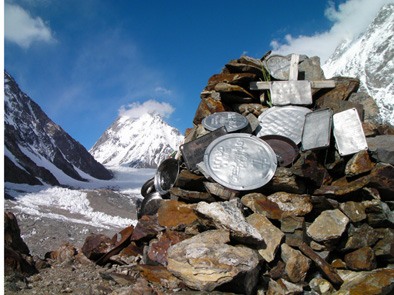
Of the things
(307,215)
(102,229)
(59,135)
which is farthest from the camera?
(59,135)

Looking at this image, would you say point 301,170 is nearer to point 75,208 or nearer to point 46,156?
point 75,208

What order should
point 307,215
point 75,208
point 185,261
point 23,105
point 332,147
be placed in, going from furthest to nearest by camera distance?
point 23,105
point 75,208
point 332,147
point 307,215
point 185,261

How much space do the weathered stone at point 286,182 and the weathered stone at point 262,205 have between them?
299mm

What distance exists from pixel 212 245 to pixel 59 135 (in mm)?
149119

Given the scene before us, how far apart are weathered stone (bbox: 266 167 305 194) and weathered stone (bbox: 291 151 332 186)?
0.11 m

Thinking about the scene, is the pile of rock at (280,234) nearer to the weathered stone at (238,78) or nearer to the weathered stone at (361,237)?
the weathered stone at (361,237)

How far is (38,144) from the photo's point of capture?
116500 mm

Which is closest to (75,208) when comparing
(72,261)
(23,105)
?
(72,261)

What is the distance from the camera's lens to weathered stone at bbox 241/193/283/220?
5.68 metres

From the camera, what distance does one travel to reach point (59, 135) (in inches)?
5659

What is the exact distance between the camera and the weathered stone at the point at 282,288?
480 cm

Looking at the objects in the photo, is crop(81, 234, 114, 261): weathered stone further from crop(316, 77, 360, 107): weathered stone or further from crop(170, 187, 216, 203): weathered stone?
crop(316, 77, 360, 107): weathered stone

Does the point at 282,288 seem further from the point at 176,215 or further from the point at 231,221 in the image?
the point at 176,215

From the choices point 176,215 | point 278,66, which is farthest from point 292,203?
point 278,66
